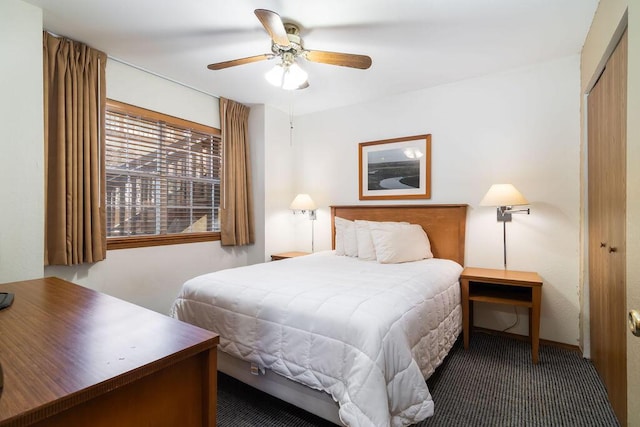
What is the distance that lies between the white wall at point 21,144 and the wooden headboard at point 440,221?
2.97m

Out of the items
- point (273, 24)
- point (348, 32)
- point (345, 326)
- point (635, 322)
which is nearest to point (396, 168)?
point (348, 32)

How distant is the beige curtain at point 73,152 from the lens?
2.35m

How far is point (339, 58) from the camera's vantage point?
2164 millimetres

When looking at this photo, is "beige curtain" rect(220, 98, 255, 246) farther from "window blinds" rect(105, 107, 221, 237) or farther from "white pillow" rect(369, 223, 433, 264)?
"white pillow" rect(369, 223, 433, 264)

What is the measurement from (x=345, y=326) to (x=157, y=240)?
2.36m

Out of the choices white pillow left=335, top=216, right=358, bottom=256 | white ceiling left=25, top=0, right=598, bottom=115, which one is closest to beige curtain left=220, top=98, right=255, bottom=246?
white ceiling left=25, top=0, right=598, bottom=115

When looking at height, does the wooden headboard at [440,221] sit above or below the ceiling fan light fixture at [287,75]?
below

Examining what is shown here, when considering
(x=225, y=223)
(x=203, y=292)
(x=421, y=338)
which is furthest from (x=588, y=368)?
(x=225, y=223)

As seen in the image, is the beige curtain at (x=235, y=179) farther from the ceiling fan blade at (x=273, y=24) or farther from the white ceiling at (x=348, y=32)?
the ceiling fan blade at (x=273, y=24)

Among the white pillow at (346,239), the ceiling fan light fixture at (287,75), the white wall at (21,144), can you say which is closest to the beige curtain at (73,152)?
the white wall at (21,144)

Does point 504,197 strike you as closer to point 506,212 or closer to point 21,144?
point 506,212

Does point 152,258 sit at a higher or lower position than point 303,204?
lower

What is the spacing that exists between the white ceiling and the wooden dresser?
1969 millimetres

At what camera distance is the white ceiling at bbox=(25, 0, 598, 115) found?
204cm
